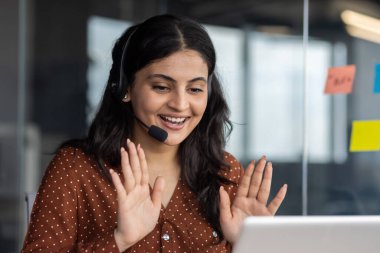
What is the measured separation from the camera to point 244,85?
4.18 m

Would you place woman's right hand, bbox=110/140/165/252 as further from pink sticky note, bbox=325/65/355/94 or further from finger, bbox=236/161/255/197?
pink sticky note, bbox=325/65/355/94

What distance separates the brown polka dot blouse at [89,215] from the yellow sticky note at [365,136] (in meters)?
1.19

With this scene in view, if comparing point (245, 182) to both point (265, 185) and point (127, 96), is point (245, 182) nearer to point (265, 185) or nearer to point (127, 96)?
point (265, 185)

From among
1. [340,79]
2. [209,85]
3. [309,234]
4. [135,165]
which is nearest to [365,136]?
[340,79]

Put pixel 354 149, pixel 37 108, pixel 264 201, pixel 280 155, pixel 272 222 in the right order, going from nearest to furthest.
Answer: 1. pixel 272 222
2. pixel 264 201
3. pixel 354 149
4. pixel 280 155
5. pixel 37 108

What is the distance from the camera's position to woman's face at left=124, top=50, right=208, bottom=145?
192cm

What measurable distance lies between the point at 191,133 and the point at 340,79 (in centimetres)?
153

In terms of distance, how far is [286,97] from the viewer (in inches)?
159

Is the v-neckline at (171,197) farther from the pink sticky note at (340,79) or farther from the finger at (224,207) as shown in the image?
the pink sticky note at (340,79)

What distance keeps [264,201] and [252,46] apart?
2397 mm

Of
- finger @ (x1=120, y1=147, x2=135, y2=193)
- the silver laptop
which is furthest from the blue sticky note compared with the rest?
the silver laptop

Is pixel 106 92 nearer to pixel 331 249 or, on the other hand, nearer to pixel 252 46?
pixel 331 249

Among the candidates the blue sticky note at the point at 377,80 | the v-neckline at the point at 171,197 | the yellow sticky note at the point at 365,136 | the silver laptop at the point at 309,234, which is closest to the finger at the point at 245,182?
the v-neckline at the point at 171,197

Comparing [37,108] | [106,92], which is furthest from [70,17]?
[106,92]
